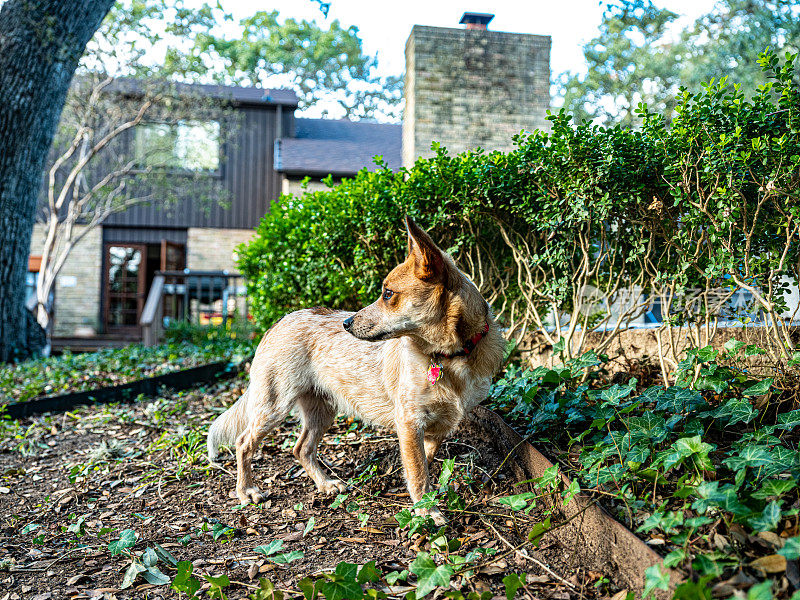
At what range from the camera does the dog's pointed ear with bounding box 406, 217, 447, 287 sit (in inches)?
107

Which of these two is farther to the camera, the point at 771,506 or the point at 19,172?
the point at 19,172

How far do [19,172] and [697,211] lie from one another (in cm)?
910

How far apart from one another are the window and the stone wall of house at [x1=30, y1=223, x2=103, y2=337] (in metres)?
3.20

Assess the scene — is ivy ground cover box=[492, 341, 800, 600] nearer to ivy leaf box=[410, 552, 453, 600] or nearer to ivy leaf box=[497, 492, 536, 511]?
ivy leaf box=[497, 492, 536, 511]

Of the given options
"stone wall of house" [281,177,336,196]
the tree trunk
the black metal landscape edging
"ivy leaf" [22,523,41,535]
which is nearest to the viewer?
"ivy leaf" [22,523,41,535]

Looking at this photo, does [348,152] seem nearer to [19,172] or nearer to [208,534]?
[19,172]

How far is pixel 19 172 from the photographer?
8.61m

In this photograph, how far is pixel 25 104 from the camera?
841 cm

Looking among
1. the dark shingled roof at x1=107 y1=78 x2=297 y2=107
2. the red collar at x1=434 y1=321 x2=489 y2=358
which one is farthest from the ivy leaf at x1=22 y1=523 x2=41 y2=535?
the dark shingled roof at x1=107 y1=78 x2=297 y2=107

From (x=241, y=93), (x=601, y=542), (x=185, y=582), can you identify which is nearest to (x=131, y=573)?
(x=185, y=582)

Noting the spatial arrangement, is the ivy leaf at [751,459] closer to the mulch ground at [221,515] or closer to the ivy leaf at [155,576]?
the mulch ground at [221,515]

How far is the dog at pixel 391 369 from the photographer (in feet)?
9.50

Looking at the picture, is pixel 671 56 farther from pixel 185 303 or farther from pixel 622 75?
pixel 185 303

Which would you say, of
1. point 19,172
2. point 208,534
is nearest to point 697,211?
point 208,534
